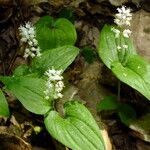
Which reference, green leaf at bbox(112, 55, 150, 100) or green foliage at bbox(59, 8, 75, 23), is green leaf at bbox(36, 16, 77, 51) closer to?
green foliage at bbox(59, 8, 75, 23)

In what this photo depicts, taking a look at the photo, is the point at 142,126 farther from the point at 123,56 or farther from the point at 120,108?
the point at 123,56

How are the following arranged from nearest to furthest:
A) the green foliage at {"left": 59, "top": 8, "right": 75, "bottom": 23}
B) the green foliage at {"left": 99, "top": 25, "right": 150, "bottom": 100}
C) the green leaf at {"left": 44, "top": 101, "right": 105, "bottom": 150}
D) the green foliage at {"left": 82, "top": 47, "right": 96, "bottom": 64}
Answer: the green leaf at {"left": 44, "top": 101, "right": 105, "bottom": 150} < the green foliage at {"left": 99, "top": 25, "right": 150, "bottom": 100} < the green foliage at {"left": 82, "top": 47, "right": 96, "bottom": 64} < the green foliage at {"left": 59, "top": 8, "right": 75, "bottom": 23}

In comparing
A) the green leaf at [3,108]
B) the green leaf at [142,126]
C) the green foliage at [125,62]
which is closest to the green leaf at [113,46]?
the green foliage at [125,62]

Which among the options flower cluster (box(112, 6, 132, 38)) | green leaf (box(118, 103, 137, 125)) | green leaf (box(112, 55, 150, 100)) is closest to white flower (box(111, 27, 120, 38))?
flower cluster (box(112, 6, 132, 38))

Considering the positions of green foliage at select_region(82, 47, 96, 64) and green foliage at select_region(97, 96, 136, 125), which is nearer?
green foliage at select_region(97, 96, 136, 125)

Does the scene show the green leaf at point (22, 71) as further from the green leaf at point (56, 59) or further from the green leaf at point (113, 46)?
the green leaf at point (113, 46)

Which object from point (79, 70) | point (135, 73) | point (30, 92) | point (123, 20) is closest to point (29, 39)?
point (30, 92)
